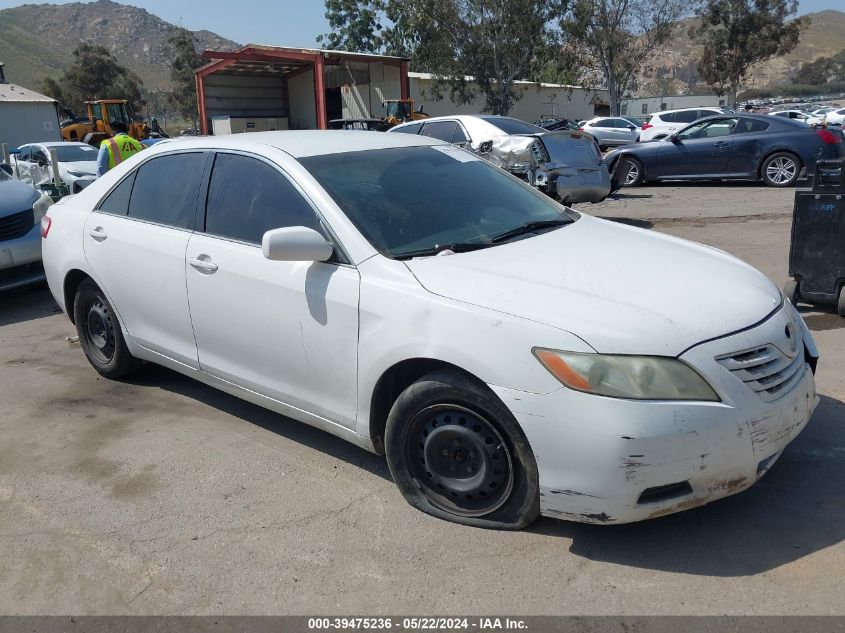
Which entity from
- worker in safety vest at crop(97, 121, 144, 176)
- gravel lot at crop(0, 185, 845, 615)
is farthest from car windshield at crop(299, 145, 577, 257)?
worker in safety vest at crop(97, 121, 144, 176)

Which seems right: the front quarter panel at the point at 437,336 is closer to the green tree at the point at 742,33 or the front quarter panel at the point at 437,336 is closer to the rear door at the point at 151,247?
the rear door at the point at 151,247

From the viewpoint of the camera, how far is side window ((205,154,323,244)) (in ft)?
12.2

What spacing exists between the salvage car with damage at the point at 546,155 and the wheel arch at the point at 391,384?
679 centimetres

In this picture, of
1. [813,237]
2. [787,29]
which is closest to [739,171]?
[813,237]

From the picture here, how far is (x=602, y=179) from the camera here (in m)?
10.5

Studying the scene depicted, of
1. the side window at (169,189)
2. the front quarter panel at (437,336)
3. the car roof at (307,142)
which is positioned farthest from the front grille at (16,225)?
the front quarter panel at (437,336)

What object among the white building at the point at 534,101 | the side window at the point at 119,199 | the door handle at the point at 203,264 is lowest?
the door handle at the point at 203,264

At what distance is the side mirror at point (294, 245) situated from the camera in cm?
332

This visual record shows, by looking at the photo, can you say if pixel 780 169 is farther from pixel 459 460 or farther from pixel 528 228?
pixel 459 460

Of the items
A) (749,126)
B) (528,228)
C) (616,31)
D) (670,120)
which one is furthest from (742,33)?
(528,228)

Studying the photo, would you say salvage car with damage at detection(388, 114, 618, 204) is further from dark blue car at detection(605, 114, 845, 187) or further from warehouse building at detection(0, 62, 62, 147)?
warehouse building at detection(0, 62, 62, 147)

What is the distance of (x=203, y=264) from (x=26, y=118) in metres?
38.6

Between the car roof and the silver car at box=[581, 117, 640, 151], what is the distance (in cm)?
2645

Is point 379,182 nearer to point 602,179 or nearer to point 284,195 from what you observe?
point 284,195
